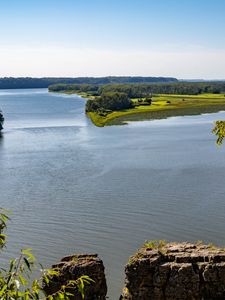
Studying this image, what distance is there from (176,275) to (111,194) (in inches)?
591

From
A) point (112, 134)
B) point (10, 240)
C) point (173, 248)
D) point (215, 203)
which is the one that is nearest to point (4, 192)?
point (10, 240)

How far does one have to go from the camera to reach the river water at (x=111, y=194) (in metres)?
18.9

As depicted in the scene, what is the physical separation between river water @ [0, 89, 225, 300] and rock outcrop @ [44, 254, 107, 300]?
13.0 ft

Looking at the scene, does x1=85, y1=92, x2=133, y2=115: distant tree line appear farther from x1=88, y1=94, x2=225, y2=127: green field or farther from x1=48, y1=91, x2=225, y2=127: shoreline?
x1=88, y1=94, x2=225, y2=127: green field

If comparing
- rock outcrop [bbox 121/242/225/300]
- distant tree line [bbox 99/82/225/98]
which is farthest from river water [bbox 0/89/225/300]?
distant tree line [bbox 99/82/225/98]

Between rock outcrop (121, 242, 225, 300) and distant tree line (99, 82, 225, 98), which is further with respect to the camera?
distant tree line (99, 82, 225, 98)

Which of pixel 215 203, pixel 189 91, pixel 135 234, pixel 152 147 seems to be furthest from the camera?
pixel 189 91

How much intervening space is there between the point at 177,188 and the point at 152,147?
1505cm

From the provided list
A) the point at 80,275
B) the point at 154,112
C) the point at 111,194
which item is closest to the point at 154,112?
the point at 154,112

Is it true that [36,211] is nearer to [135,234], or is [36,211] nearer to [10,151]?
[135,234]

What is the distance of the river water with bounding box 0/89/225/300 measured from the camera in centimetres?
1894

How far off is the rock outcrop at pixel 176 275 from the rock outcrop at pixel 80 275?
26.7 inches

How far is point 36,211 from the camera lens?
75.8ft

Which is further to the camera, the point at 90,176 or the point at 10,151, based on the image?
the point at 10,151
